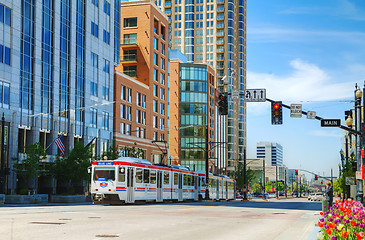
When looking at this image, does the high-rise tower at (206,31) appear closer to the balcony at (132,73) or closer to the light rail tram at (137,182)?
the balcony at (132,73)

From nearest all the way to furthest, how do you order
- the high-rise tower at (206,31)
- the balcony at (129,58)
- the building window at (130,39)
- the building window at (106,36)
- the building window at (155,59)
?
the building window at (106,36) < the balcony at (129,58) < the building window at (130,39) < the building window at (155,59) < the high-rise tower at (206,31)

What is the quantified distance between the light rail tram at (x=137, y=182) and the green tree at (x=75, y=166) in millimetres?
11427

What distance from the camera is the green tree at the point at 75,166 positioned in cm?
5384

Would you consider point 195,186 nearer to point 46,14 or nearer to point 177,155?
point 46,14

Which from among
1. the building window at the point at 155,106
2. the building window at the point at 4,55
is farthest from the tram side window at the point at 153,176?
the building window at the point at 155,106

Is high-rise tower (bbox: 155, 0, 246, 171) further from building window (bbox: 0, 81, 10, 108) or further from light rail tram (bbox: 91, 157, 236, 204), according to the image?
light rail tram (bbox: 91, 157, 236, 204)

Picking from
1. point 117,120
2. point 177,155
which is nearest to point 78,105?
point 117,120

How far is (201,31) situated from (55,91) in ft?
360

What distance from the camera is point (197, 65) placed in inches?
5133

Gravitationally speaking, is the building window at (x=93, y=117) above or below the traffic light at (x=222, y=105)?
above

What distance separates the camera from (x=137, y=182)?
3853 cm

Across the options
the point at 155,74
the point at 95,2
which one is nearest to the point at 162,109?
the point at 155,74

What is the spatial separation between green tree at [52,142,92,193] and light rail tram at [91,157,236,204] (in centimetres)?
1143

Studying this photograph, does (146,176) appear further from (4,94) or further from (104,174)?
(4,94)
